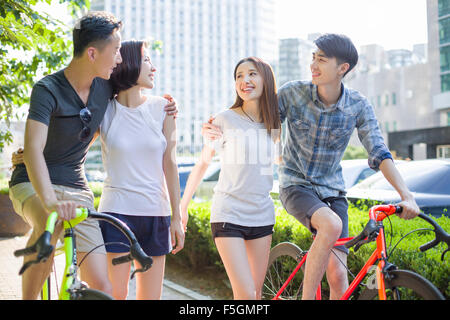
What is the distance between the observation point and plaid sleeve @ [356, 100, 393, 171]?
3.05 metres

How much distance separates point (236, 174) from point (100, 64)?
104 cm

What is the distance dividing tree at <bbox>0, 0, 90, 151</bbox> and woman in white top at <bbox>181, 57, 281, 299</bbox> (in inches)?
86.5

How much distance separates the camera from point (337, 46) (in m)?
3.19

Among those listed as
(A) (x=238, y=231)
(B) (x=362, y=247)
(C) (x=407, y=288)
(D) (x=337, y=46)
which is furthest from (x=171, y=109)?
(B) (x=362, y=247)

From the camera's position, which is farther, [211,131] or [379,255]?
[211,131]

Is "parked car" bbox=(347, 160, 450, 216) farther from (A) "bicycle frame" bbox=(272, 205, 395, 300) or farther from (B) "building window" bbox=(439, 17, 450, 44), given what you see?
(A) "bicycle frame" bbox=(272, 205, 395, 300)

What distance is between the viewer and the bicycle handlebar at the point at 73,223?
1907 mm

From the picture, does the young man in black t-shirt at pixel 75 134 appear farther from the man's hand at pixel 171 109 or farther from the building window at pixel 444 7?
the building window at pixel 444 7

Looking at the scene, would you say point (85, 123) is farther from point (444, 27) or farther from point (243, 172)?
point (444, 27)

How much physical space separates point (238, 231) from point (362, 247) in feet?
4.37

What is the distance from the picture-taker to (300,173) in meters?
3.24

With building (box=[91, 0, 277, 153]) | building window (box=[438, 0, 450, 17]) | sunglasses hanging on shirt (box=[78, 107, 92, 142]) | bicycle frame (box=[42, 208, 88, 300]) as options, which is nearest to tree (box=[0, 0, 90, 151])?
sunglasses hanging on shirt (box=[78, 107, 92, 142])

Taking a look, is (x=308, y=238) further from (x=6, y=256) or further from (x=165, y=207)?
(x=6, y=256)
